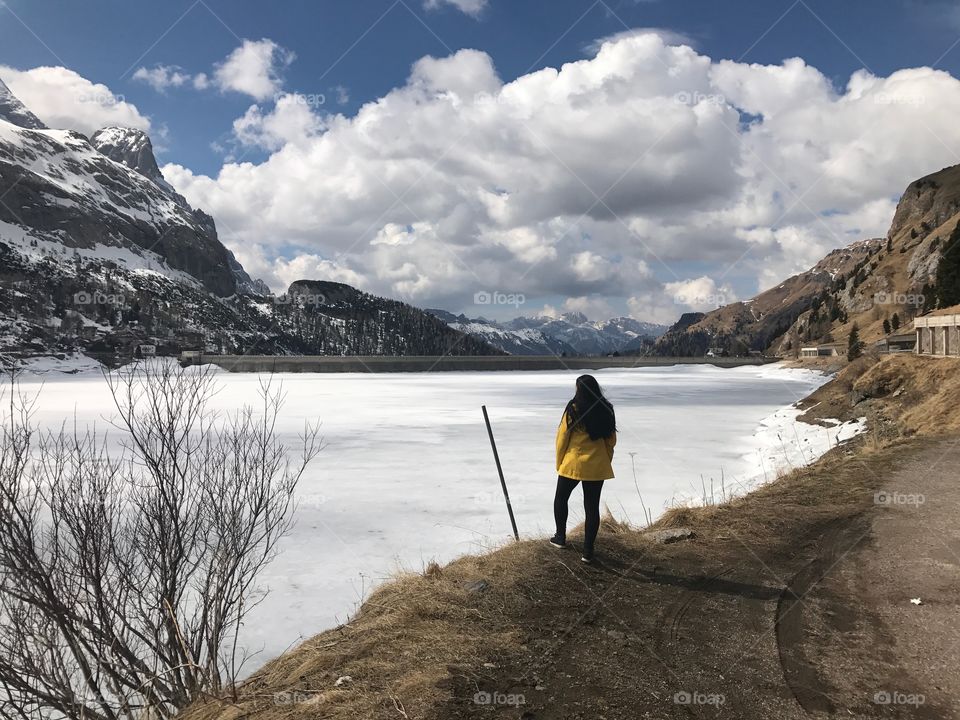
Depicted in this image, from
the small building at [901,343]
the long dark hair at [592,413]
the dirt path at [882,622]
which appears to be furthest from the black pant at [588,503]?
the small building at [901,343]

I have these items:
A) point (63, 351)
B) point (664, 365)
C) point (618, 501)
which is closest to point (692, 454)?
point (618, 501)

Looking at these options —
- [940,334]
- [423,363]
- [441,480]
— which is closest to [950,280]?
[940,334]

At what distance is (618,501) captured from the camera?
15.1 m

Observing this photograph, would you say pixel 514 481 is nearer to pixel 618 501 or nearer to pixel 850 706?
→ pixel 618 501

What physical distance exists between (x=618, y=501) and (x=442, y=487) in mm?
5093

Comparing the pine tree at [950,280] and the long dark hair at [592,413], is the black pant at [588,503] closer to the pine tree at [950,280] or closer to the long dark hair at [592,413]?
the long dark hair at [592,413]

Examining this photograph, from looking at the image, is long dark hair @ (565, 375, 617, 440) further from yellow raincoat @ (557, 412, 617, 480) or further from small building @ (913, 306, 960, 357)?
small building @ (913, 306, 960, 357)

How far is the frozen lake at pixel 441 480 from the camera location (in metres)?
10.3

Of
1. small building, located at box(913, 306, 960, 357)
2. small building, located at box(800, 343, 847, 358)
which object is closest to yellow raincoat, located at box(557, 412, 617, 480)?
small building, located at box(913, 306, 960, 357)

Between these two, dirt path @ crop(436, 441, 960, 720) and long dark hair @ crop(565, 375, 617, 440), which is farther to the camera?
long dark hair @ crop(565, 375, 617, 440)

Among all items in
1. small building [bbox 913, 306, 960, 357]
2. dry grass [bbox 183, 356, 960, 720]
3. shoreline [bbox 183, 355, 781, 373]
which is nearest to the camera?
dry grass [bbox 183, 356, 960, 720]

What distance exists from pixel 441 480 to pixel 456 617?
12409 mm

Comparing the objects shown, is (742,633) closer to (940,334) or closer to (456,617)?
(456,617)

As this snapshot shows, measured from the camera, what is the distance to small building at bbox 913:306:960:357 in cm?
2959
